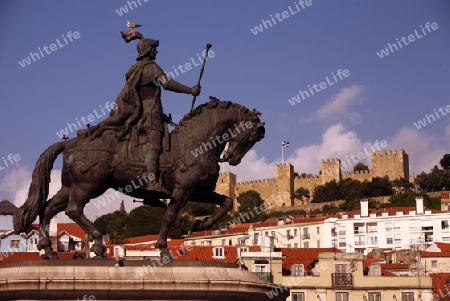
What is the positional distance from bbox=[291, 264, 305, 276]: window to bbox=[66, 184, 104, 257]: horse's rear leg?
129 feet

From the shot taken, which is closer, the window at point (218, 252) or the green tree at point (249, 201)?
the window at point (218, 252)

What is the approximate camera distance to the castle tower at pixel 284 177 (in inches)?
6416

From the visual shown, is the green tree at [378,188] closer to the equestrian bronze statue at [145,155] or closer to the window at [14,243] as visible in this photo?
the window at [14,243]

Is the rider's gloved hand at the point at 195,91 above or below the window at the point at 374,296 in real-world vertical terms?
above

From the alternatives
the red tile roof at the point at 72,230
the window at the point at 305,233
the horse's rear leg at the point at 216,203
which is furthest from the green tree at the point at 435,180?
the horse's rear leg at the point at 216,203

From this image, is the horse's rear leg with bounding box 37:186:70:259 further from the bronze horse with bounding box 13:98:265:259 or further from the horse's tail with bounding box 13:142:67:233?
the horse's tail with bounding box 13:142:67:233

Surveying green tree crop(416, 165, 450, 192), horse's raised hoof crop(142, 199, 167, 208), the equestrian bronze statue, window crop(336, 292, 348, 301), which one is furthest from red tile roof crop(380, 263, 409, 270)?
green tree crop(416, 165, 450, 192)

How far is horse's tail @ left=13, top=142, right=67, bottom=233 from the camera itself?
19.7 m

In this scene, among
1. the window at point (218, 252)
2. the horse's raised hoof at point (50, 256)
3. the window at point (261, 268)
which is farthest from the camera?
the window at point (218, 252)

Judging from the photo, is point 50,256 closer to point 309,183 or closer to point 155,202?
point 155,202

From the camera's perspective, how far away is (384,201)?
452ft

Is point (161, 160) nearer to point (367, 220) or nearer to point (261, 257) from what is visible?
point (261, 257)

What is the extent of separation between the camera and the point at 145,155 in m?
19.3

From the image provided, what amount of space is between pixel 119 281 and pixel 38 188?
2799 mm
